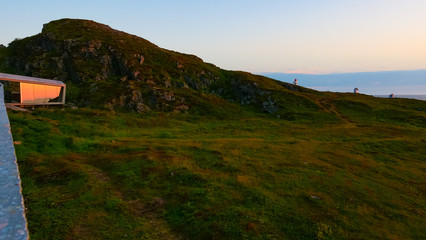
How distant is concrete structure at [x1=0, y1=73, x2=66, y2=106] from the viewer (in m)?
46.4

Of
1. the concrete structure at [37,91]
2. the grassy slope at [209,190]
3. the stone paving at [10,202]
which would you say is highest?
the stone paving at [10,202]

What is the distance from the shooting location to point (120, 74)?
9038cm

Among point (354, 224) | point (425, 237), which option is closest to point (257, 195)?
point (354, 224)

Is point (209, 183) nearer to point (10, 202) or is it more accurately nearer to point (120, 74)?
point (10, 202)

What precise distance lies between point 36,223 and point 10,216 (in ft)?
27.3

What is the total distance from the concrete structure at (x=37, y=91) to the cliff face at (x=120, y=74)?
1047 centimetres

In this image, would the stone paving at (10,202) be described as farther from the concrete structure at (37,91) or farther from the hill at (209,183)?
the concrete structure at (37,91)

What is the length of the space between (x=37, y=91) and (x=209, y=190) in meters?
47.8

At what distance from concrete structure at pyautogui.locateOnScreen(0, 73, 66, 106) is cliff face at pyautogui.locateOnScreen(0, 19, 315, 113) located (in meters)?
10.5

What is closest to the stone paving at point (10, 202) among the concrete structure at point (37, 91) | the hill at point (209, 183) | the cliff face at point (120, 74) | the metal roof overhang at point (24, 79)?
the hill at point (209, 183)

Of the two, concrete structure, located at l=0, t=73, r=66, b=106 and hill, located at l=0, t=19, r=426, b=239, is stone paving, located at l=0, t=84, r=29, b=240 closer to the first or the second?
hill, located at l=0, t=19, r=426, b=239

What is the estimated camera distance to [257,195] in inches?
689

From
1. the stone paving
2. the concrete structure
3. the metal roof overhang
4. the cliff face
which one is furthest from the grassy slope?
the cliff face

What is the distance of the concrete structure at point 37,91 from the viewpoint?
4638cm
